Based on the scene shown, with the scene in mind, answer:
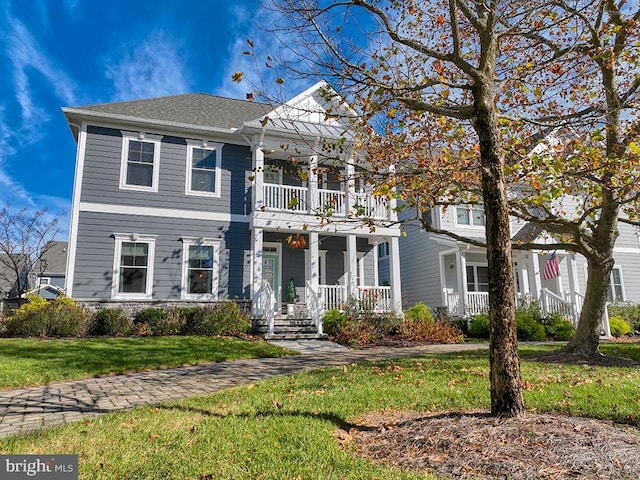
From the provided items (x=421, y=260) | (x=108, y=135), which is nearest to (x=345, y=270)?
(x=421, y=260)

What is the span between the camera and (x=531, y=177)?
6043 millimetres

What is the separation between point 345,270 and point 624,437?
44.0 ft

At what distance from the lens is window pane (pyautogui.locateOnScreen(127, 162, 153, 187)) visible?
14.4 m

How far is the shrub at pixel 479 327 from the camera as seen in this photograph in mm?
14893

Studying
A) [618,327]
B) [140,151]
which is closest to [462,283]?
[618,327]

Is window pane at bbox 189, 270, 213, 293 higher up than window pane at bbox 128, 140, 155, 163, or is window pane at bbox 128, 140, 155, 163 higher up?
window pane at bbox 128, 140, 155, 163

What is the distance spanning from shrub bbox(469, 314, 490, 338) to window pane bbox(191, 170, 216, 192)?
10607 mm

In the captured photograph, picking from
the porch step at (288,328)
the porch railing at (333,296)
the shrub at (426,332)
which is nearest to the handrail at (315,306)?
the porch step at (288,328)

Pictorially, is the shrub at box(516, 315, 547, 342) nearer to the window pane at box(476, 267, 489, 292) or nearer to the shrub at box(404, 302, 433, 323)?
the shrub at box(404, 302, 433, 323)

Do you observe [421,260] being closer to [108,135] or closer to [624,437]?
[108,135]

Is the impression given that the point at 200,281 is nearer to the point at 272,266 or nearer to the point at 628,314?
the point at 272,266

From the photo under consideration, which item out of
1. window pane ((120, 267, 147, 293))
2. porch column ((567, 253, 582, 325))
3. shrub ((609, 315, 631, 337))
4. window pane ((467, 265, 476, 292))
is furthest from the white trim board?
shrub ((609, 315, 631, 337))

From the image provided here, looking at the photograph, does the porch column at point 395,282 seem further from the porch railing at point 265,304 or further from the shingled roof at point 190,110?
the shingled roof at point 190,110

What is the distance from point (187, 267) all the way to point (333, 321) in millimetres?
5338
